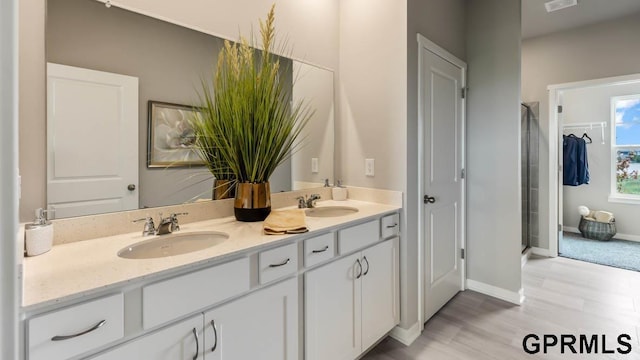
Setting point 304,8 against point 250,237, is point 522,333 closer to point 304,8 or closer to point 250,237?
point 250,237

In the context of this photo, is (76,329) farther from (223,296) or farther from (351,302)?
(351,302)

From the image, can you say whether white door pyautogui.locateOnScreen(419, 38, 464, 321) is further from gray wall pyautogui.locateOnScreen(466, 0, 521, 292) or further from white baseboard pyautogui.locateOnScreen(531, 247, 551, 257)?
white baseboard pyautogui.locateOnScreen(531, 247, 551, 257)

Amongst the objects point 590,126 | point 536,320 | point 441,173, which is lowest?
point 536,320

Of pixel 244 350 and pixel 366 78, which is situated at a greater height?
pixel 366 78

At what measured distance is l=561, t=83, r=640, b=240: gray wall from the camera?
4.27 meters

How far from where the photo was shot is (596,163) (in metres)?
4.52

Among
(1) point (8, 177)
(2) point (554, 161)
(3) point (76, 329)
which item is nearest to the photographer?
(1) point (8, 177)

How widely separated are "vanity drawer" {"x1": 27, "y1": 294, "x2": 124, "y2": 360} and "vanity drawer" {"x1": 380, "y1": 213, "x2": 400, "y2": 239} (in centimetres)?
137

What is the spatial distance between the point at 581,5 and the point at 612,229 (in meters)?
2.96

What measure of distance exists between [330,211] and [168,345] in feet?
4.20

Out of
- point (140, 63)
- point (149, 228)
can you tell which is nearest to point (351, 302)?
point (149, 228)

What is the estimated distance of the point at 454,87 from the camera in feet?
8.30

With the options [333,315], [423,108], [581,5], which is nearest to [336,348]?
[333,315]

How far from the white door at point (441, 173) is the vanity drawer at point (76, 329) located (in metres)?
1.84
